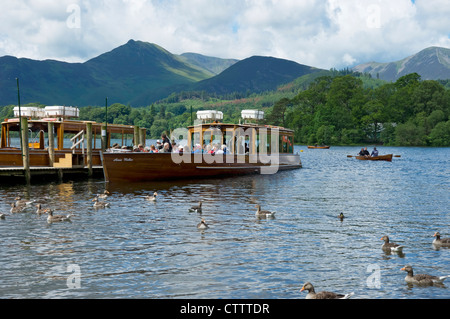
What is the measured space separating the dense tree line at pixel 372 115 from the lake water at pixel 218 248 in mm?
127019

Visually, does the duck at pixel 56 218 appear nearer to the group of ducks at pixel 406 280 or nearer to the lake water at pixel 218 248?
the lake water at pixel 218 248

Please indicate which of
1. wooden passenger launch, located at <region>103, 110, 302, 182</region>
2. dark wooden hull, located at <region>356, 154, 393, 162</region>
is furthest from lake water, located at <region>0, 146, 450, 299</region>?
dark wooden hull, located at <region>356, 154, 393, 162</region>

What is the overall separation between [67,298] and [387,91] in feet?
592

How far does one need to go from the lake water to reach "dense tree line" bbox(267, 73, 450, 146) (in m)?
127

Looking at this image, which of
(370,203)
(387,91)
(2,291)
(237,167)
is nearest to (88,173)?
(237,167)

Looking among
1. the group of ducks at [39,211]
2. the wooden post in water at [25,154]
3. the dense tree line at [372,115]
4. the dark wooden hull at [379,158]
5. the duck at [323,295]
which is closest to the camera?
the duck at [323,295]

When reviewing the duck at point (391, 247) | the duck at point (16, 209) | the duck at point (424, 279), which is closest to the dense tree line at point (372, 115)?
the duck at point (16, 209)

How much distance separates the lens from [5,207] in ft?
78.8

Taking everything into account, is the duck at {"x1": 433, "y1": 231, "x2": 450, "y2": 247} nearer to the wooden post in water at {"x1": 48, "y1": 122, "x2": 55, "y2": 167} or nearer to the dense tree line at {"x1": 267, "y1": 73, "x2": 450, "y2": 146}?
the wooden post in water at {"x1": 48, "y1": 122, "x2": 55, "y2": 167}

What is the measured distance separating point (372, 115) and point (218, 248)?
156m

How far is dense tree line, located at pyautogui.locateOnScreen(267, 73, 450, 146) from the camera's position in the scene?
5812 inches

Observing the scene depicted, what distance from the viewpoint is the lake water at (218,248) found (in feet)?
39.6

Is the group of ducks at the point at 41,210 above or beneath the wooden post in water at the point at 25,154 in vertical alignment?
beneath

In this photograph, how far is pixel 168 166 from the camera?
36625 millimetres
